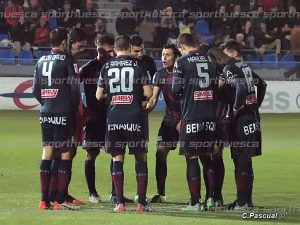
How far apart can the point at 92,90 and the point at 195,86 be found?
1977mm

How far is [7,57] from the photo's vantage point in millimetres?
27156

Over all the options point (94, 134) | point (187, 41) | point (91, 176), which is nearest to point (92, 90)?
point (94, 134)

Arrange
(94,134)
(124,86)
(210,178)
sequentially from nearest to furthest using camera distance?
1. (124,86)
2. (210,178)
3. (94,134)

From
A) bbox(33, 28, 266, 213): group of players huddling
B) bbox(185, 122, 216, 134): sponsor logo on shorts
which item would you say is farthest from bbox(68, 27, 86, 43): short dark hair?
bbox(185, 122, 216, 134): sponsor logo on shorts

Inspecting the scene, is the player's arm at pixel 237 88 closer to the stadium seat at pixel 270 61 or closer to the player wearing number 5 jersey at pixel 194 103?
the player wearing number 5 jersey at pixel 194 103

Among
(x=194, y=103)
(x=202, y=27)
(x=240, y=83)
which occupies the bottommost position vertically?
(x=194, y=103)

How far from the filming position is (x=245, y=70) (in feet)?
39.8

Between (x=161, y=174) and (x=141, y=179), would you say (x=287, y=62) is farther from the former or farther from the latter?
(x=141, y=179)

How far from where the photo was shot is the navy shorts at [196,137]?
38.5 ft

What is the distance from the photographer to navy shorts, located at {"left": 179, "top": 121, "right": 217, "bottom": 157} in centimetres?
1173

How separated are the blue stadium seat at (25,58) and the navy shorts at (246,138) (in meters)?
15.5

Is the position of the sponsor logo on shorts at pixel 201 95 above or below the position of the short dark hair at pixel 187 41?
below

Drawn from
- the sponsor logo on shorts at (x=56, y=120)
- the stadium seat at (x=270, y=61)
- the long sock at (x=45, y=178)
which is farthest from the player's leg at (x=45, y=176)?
the stadium seat at (x=270, y=61)

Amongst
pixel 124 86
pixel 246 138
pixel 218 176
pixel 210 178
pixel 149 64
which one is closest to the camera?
pixel 124 86
